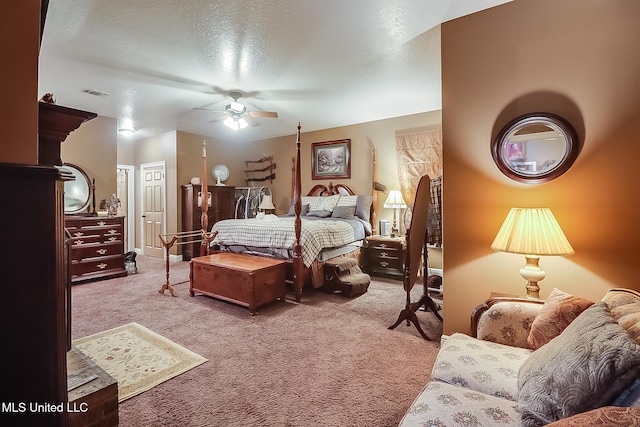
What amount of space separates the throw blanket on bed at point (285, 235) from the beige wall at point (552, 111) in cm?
171

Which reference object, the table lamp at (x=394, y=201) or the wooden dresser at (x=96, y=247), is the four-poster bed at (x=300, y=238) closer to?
the table lamp at (x=394, y=201)

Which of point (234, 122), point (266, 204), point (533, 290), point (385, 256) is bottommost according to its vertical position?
point (385, 256)

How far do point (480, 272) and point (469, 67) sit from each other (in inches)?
62.1

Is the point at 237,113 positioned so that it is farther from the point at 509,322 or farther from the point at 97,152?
the point at 509,322

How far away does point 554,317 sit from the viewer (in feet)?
4.49

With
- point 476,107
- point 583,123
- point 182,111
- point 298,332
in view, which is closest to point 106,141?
point 182,111

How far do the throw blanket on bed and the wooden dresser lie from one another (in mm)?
1694

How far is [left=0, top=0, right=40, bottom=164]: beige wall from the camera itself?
40.4 inches

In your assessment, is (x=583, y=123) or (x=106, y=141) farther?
(x=106, y=141)

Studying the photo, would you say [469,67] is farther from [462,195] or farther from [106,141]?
[106,141]

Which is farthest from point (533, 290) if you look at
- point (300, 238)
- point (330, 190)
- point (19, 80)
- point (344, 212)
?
point (330, 190)

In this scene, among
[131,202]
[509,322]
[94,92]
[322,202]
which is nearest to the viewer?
[509,322]

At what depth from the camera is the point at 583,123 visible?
1.92m

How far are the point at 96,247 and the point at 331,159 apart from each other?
418cm
